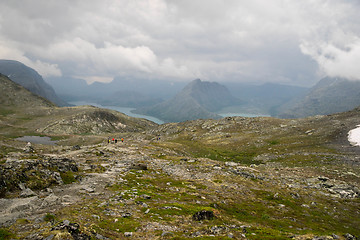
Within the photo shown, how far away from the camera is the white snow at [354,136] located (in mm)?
65375

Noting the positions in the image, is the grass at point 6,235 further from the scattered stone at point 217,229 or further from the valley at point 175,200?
the scattered stone at point 217,229

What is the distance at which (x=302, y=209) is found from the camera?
88.2ft

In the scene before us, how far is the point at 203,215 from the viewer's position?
708 inches

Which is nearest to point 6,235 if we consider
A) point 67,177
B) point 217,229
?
point 217,229

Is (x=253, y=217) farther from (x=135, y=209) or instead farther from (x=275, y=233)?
(x=135, y=209)

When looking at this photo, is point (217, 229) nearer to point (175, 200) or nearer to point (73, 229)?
point (175, 200)

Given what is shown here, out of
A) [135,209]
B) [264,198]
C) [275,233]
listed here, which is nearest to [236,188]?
[264,198]

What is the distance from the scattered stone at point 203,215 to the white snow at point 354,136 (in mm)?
75127

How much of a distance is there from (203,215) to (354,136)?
8512 cm

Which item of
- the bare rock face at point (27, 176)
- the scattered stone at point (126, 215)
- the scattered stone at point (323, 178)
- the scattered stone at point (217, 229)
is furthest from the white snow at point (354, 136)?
the bare rock face at point (27, 176)

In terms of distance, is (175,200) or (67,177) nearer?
(175,200)

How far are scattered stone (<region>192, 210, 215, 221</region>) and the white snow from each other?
7513 centimetres

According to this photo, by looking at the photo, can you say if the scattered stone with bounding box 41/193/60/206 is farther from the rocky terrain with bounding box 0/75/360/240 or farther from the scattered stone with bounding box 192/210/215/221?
the scattered stone with bounding box 192/210/215/221

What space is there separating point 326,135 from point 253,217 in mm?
81628
